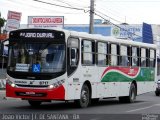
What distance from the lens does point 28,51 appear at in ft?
65.1

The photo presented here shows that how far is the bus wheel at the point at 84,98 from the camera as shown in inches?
824

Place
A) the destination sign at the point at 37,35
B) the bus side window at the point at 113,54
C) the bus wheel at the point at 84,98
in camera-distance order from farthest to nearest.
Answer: the bus side window at the point at 113,54
the bus wheel at the point at 84,98
the destination sign at the point at 37,35

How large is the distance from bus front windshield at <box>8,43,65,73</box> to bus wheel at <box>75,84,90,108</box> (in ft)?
6.38

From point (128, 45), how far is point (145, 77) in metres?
3.15

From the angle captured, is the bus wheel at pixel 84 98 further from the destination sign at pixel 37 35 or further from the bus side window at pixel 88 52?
the destination sign at pixel 37 35

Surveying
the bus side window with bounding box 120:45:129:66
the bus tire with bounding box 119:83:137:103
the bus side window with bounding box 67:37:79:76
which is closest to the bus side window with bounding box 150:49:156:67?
the bus tire with bounding box 119:83:137:103

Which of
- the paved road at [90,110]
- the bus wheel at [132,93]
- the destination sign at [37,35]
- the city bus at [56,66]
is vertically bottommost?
the paved road at [90,110]

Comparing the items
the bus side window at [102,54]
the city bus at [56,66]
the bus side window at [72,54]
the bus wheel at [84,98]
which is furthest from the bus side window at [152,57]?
the bus side window at [72,54]

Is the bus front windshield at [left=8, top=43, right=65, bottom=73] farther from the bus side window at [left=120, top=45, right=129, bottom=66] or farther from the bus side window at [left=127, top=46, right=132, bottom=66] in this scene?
the bus side window at [left=127, top=46, right=132, bottom=66]

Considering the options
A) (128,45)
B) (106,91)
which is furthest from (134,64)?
(106,91)

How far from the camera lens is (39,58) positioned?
19.6m

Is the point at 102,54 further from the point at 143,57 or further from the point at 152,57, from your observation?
the point at 152,57

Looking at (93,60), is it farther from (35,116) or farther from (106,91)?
(35,116)

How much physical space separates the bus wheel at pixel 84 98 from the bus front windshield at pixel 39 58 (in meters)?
1.94
